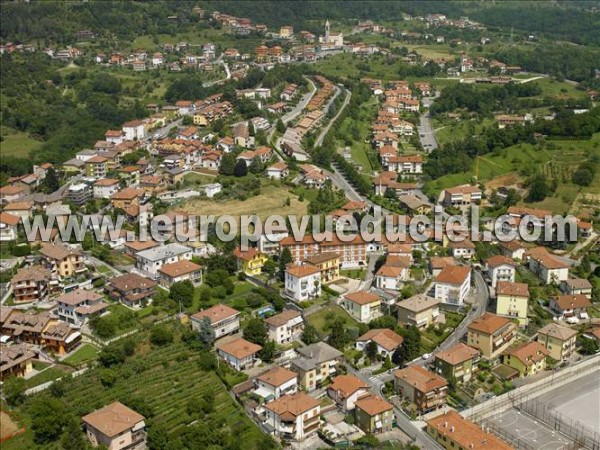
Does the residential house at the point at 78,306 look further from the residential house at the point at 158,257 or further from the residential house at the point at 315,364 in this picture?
the residential house at the point at 315,364

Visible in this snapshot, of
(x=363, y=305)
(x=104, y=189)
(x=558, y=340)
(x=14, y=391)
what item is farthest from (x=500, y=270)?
(x=104, y=189)

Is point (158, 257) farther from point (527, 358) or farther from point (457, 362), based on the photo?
point (527, 358)

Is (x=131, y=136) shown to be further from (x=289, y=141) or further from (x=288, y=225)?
(x=288, y=225)

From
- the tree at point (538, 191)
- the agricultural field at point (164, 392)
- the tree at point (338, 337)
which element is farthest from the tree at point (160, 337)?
the tree at point (538, 191)

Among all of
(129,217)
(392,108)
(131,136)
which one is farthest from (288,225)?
(392,108)

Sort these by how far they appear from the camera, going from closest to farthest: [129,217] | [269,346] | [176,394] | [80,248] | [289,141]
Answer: [176,394] → [269,346] → [80,248] → [129,217] → [289,141]
